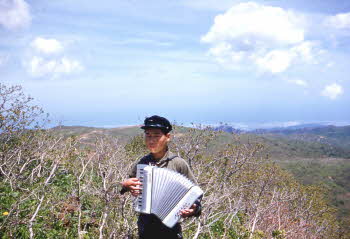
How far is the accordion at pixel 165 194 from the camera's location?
2.79 meters

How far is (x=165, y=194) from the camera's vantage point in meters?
2.84

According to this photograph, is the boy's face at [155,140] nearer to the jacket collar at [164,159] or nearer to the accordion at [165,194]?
the jacket collar at [164,159]

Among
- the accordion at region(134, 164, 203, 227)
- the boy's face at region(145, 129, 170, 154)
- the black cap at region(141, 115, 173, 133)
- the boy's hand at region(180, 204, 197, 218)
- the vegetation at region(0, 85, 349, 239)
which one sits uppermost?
the black cap at region(141, 115, 173, 133)

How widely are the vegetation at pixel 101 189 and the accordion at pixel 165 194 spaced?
1.50 metres

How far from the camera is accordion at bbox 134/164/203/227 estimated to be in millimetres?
2787

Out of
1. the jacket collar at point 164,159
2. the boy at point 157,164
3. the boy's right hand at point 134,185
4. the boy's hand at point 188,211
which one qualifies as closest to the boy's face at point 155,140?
the boy at point 157,164

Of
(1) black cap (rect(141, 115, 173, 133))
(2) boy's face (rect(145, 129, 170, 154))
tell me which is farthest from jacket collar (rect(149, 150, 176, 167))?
(1) black cap (rect(141, 115, 173, 133))

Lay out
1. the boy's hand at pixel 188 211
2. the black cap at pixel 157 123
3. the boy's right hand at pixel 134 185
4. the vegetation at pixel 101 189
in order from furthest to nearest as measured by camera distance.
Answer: the vegetation at pixel 101 189 < the black cap at pixel 157 123 < the boy's right hand at pixel 134 185 < the boy's hand at pixel 188 211

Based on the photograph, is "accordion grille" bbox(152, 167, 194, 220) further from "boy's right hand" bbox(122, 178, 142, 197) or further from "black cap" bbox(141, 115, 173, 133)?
"black cap" bbox(141, 115, 173, 133)

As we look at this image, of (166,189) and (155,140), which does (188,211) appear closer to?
(166,189)

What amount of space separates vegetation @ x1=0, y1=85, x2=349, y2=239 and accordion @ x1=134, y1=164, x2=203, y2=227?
1.50 meters

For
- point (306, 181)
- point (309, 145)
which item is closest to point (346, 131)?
point (309, 145)

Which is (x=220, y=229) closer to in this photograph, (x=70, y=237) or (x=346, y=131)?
(x=70, y=237)

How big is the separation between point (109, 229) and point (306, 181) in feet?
168
